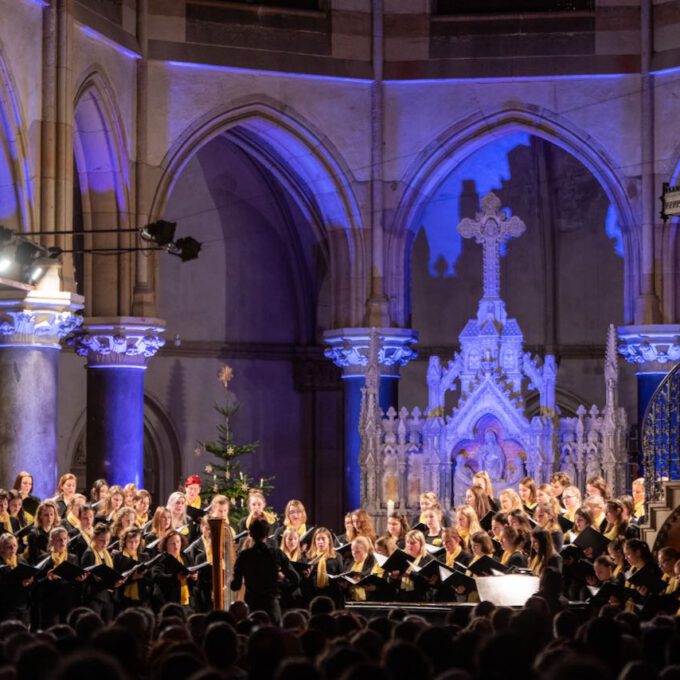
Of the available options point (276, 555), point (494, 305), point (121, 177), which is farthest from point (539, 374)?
point (276, 555)

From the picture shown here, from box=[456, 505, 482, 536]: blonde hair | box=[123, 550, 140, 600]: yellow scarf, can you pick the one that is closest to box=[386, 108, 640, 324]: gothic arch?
box=[456, 505, 482, 536]: blonde hair

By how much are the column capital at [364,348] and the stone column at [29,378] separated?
421 cm

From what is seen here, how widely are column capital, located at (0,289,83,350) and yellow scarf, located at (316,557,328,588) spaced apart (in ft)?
16.0

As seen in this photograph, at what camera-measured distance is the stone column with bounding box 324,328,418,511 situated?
64.5 ft

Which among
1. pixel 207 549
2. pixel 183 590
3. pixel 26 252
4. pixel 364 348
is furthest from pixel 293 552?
pixel 364 348

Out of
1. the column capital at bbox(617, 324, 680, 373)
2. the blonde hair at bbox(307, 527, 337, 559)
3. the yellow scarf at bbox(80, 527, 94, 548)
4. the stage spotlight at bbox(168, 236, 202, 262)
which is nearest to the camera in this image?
the blonde hair at bbox(307, 527, 337, 559)

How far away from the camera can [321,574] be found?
12.8 m

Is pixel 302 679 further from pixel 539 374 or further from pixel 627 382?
pixel 627 382

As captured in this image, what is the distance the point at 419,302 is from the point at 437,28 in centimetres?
553

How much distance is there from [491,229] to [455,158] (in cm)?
131

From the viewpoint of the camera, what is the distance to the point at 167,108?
743 inches

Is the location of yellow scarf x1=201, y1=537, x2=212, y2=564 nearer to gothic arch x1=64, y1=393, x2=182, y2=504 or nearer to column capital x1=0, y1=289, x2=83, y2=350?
column capital x1=0, y1=289, x2=83, y2=350

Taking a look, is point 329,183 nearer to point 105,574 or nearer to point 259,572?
point 105,574

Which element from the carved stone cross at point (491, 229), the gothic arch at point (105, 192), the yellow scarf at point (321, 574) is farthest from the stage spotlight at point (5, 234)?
the carved stone cross at point (491, 229)
